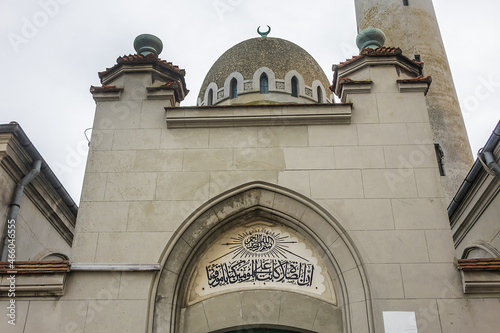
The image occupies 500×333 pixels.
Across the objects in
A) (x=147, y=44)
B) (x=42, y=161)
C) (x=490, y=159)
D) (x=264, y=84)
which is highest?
(x=264, y=84)

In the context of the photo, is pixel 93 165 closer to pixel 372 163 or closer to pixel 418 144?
pixel 372 163

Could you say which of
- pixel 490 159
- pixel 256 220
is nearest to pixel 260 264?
pixel 256 220

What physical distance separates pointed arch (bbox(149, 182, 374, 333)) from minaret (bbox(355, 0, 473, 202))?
9.53 m

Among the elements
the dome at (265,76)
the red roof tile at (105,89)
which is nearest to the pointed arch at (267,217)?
the red roof tile at (105,89)

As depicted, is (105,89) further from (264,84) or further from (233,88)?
(264,84)

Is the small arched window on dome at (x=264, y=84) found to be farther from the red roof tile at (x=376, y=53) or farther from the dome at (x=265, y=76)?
the red roof tile at (x=376, y=53)

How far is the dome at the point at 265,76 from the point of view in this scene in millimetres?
14719

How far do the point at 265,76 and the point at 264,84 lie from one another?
277mm

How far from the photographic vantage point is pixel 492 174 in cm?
1084

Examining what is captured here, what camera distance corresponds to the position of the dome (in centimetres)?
1472

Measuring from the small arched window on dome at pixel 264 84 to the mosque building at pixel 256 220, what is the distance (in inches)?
168

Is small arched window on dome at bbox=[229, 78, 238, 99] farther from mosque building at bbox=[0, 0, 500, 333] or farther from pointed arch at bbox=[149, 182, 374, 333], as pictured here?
pointed arch at bbox=[149, 182, 374, 333]

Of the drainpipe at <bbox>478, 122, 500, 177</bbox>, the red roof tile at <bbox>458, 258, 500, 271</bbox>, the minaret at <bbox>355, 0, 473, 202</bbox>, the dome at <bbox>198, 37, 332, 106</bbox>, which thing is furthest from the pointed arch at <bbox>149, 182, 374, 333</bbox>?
the minaret at <bbox>355, 0, 473, 202</bbox>

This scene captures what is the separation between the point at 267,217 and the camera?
29.6 ft
